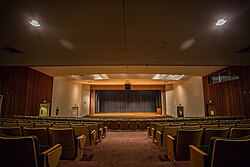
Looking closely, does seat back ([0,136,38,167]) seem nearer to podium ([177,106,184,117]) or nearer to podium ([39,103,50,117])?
podium ([39,103,50,117])

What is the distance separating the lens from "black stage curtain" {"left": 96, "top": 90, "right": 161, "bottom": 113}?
73.5ft

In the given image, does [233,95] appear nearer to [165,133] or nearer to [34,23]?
[165,133]

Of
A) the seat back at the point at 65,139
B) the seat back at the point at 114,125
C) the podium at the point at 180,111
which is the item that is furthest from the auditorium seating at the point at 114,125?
the podium at the point at 180,111

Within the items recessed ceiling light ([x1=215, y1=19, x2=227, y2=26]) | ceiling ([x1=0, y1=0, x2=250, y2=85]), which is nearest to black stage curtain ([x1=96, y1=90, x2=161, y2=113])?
ceiling ([x1=0, y1=0, x2=250, y2=85])

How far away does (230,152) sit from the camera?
5.36 feet

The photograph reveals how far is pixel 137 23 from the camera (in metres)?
3.64

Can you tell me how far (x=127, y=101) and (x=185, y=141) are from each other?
2033cm

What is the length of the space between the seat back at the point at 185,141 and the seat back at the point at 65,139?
2.03 metres

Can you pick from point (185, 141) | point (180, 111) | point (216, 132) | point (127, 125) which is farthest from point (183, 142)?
point (180, 111)

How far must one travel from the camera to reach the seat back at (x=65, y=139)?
8.48 feet

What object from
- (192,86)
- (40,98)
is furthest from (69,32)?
(192,86)

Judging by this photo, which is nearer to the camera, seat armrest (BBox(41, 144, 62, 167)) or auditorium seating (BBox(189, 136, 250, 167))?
auditorium seating (BBox(189, 136, 250, 167))

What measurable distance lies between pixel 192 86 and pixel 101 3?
1257cm

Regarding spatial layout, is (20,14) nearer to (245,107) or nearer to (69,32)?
(69,32)
